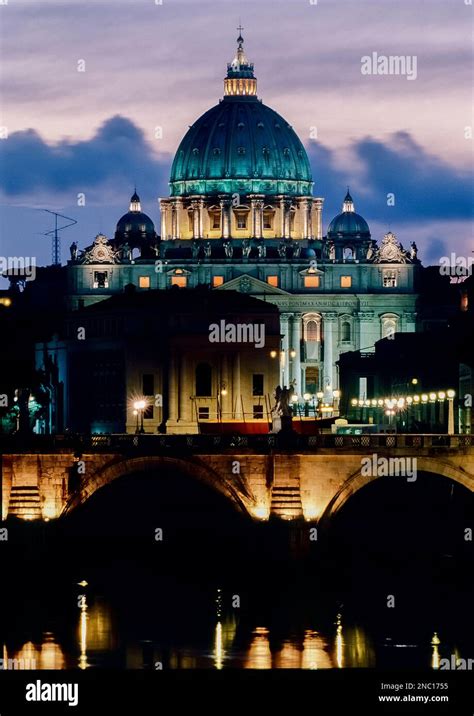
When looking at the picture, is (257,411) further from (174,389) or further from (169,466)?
(169,466)

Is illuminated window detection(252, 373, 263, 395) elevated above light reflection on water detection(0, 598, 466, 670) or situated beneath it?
elevated above

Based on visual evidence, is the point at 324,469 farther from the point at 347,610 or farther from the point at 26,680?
the point at 26,680

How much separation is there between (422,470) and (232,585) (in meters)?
8.29

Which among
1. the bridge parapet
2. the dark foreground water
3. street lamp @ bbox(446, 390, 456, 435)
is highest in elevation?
street lamp @ bbox(446, 390, 456, 435)

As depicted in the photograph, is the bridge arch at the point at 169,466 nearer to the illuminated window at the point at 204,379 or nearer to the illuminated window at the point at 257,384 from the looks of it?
the illuminated window at the point at 257,384

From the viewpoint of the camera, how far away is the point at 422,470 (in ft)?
342

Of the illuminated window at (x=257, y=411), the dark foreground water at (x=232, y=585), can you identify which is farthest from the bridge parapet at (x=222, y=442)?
the illuminated window at (x=257, y=411)

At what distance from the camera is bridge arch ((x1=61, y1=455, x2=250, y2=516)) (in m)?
105

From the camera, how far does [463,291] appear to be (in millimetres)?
141625

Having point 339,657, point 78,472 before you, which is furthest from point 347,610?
point 78,472

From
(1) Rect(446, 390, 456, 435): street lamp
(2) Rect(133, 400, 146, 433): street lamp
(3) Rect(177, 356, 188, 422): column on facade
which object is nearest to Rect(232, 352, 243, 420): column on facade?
(3) Rect(177, 356, 188, 422): column on facade

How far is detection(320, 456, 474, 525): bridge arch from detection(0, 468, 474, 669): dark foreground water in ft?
3.44

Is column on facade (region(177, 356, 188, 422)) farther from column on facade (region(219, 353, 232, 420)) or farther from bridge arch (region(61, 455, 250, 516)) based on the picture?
bridge arch (region(61, 455, 250, 516))

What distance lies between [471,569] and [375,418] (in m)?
56.9
